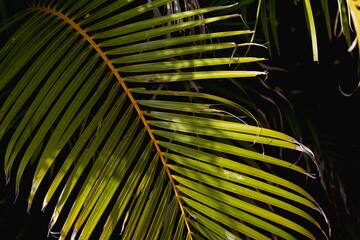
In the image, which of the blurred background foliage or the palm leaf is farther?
the blurred background foliage

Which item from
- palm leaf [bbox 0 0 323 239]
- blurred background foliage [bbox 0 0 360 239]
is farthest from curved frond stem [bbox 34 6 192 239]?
blurred background foliage [bbox 0 0 360 239]

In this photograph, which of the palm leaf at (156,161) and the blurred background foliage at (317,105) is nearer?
the palm leaf at (156,161)

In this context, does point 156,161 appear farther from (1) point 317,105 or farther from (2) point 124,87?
(1) point 317,105

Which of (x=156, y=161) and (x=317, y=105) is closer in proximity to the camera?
(x=156, y=161)

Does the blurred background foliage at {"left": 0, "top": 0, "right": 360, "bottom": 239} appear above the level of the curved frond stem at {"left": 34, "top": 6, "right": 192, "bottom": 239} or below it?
above

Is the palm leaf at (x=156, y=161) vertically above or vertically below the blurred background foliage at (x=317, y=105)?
below

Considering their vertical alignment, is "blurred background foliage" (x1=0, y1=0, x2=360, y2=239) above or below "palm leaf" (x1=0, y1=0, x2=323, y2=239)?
above

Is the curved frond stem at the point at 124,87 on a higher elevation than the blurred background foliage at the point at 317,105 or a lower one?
lower

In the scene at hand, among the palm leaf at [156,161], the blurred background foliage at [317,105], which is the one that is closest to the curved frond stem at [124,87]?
the palm leaf at [156,161]

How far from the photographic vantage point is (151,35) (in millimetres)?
836

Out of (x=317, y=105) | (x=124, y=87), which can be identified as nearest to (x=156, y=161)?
(x=124, y=87)

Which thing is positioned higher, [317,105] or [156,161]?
[317,105]

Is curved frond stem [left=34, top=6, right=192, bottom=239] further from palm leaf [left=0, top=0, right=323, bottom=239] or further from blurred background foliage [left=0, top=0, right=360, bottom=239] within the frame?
blurred background foliage [left=0, top=0, right=360, bottom=239]

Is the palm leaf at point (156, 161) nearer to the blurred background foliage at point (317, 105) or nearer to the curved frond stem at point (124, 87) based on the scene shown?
the curved frond stem at point (124, 87)
